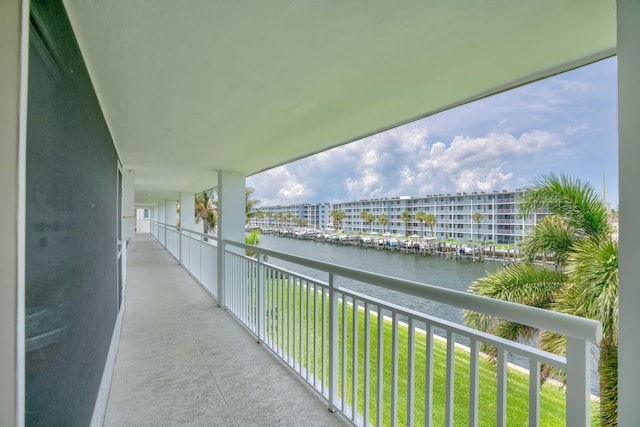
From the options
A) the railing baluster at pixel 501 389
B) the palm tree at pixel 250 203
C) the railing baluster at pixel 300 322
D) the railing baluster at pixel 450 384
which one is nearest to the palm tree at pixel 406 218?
the railing baluster at pixel 300 322

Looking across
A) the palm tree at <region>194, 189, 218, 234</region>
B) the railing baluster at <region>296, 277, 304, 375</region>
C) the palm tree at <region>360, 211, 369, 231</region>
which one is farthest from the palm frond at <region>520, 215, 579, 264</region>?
the palm tree at <region>194, 189, 218, 234</region>

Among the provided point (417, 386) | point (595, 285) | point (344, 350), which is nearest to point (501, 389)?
point (344, 350)

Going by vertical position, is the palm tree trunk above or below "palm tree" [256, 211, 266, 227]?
below

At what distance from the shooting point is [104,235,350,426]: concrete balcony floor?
2092mm

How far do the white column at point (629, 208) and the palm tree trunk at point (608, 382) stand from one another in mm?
2952

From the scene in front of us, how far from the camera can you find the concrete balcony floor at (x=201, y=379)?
209 cm

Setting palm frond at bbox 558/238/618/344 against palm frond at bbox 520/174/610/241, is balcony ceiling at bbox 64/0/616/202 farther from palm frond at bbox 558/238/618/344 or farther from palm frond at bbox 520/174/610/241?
palm frond at bbox 520/174/610/241

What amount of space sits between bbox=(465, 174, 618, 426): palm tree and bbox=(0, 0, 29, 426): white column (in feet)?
13.4

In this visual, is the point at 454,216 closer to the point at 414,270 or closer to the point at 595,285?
the point at 414,270

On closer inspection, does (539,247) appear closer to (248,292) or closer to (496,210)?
(496,210)

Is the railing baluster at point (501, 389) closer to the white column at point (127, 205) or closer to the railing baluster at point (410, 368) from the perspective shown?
the railing baluster at point (410, 368)

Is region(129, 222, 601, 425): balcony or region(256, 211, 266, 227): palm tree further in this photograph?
region(256, 211, 266, 227): palm tree

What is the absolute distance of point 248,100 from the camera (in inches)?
86.7

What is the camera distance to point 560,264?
436 centimetres
